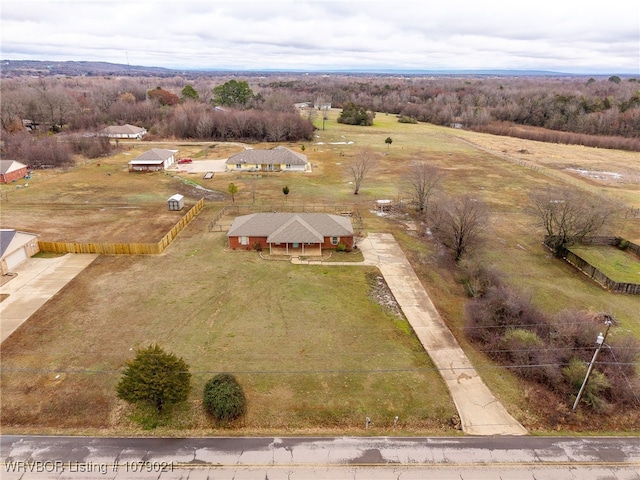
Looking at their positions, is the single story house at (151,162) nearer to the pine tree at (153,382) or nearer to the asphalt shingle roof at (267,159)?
the asphalt shingle roof at (267,159)

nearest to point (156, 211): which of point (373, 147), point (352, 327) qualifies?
point (352, 327)

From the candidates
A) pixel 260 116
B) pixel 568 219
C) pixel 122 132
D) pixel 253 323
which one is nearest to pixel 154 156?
pixel 122 132

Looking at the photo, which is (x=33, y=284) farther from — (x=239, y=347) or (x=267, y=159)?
(x=267, y=159)

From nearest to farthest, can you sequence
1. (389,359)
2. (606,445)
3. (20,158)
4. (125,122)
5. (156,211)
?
(606,445), (389,359), (156,211), (20,158), (125,122)

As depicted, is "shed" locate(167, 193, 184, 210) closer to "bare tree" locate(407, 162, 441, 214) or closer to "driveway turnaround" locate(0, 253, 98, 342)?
"driveway turnaround" locate(0, 253, 98, 342)

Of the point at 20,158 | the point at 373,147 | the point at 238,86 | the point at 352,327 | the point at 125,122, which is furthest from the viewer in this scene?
the point at 238,86

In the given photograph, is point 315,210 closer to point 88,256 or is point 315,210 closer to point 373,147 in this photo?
point 88,256

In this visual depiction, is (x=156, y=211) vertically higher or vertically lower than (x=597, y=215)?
lower
